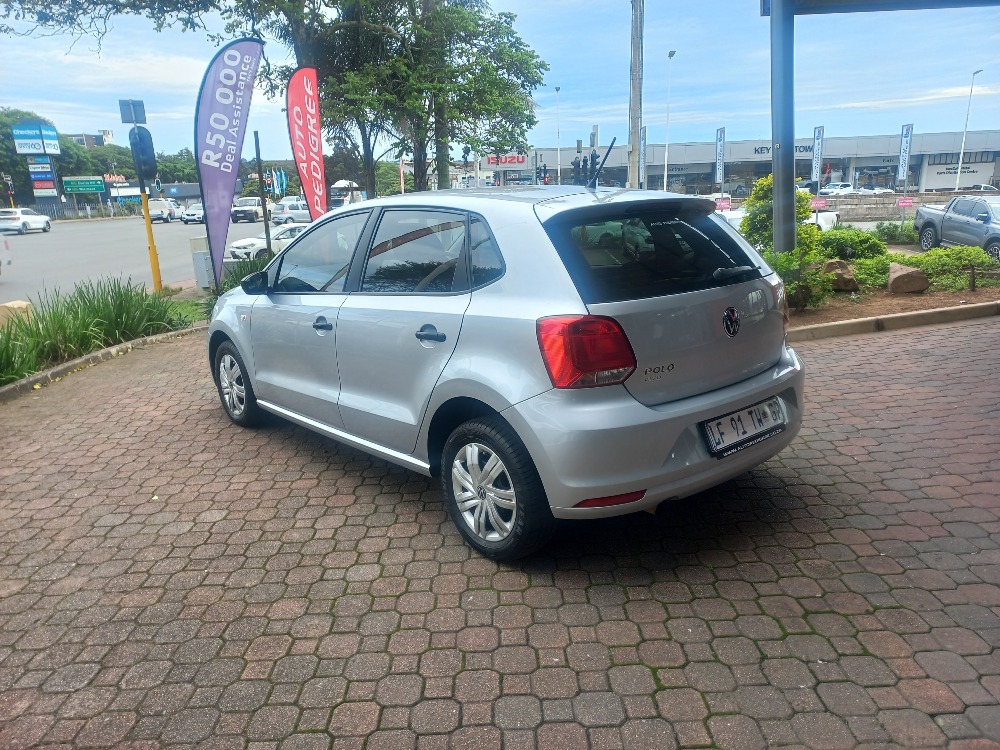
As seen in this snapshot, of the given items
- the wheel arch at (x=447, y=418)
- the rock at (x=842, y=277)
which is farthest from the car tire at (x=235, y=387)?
the rock at (x=842, y=277)

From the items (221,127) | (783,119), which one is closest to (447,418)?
(783,119)

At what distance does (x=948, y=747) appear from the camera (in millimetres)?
2199

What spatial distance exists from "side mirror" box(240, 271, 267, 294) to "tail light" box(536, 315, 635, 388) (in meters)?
2.69

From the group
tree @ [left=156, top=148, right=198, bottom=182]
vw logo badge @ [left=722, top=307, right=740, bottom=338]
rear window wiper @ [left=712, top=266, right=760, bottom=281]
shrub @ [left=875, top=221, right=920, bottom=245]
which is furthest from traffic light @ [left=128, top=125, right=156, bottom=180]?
tree @ [left=156, top=148, right=198, bottom=182]

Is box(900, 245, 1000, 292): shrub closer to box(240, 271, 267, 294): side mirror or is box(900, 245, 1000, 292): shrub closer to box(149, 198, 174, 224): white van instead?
Answer: box(240, 271, 267, 294): side mirror

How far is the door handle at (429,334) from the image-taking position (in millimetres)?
3434

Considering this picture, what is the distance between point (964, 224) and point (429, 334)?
53.6ft

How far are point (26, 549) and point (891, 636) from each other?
4081 millimetres

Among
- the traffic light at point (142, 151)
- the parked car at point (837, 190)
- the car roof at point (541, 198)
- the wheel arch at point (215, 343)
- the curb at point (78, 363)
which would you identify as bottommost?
the parked car at point (837, 190)

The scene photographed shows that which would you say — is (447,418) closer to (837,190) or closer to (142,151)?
(142,151)

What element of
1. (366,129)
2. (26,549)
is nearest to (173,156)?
(366,129)

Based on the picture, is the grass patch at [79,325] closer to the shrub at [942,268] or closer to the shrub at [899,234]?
the shrub at [942,268]

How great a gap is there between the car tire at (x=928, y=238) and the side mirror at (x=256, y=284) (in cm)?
1697

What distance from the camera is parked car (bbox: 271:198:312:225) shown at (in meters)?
38.5
